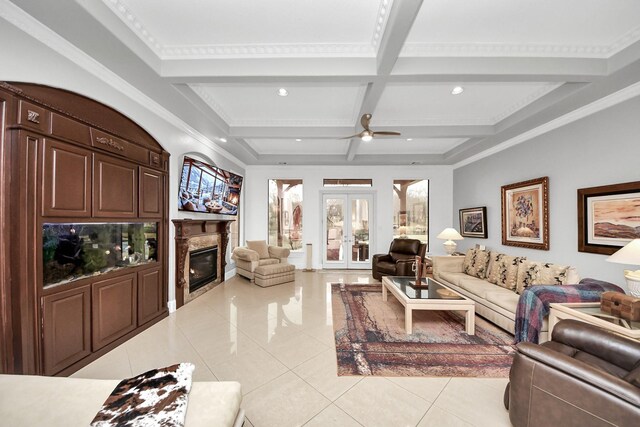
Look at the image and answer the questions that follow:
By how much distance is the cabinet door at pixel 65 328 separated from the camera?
1991 mm

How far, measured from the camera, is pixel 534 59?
8.09 ft

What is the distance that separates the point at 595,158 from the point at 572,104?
768mm

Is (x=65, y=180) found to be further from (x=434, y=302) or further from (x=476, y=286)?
(x=476, y=286)

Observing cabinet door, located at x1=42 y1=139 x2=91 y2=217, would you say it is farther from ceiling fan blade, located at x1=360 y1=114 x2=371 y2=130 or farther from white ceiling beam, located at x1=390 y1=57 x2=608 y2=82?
white ceiling beam, located at x1=390 y1=57 x2=608 y2=82

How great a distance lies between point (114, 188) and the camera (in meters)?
2.60

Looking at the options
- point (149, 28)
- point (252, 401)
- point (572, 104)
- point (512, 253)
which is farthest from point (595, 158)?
point (149, 28)

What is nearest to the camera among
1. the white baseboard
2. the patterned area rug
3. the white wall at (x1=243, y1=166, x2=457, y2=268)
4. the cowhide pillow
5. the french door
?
the cowhide pillow

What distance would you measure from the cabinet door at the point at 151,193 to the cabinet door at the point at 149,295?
0.78 m

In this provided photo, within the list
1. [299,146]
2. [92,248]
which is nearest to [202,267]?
[92,248]

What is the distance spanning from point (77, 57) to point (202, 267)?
3.45 m

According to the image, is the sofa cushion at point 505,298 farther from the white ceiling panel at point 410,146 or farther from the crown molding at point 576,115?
the white ceiling panel at point 410,146

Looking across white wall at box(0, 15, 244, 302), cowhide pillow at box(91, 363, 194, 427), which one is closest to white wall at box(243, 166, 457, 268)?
white wall at box(0, 15, 244, 302)

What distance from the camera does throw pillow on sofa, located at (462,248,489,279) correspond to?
13.4 feet

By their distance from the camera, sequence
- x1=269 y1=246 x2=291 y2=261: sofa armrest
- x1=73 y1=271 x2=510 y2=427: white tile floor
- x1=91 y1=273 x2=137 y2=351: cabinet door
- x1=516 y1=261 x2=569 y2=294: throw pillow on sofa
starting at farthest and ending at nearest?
x1=269 y1=246 x2=291 y2=261: sofa armrest, x1=516 y1=261 x2=569 y2=294: throw pillow on sofa, x1=91 y1=273 x2=137 y2=351: cabinet door, x1=73 y1=271 x2=510 y2=427: white tile floor
